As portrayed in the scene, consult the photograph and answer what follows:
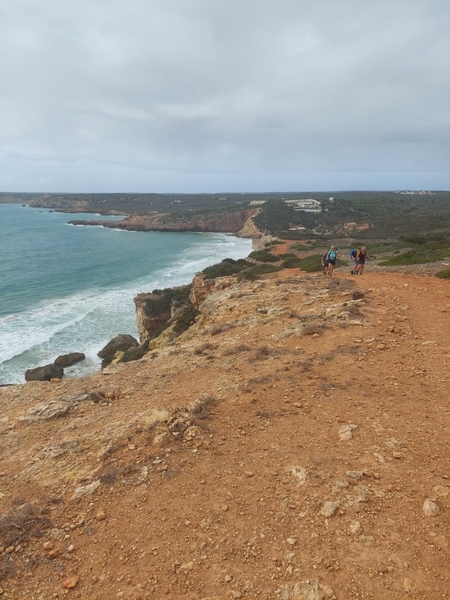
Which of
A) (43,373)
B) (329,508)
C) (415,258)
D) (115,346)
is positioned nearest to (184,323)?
(115,346)

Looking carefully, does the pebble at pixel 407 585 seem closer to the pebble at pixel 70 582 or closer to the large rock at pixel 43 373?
the pebble at pixel 70 582

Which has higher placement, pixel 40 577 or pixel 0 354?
pixel 40 577

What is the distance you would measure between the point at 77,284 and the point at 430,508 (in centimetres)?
4372

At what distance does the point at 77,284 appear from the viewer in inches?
1693

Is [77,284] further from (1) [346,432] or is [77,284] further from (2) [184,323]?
(1) [346,432]

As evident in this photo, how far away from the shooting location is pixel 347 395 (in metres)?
7.12

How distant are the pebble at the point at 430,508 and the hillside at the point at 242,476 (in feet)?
0.11

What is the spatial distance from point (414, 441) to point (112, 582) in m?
4.60

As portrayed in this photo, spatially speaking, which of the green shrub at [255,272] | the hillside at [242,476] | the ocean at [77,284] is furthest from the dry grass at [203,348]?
the ocean at [77,284]

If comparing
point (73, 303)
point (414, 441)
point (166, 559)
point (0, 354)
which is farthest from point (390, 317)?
point (73, 303)

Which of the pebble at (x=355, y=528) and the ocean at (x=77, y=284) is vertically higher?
the pebble at (x=355, y=528)

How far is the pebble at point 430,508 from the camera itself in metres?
4.32

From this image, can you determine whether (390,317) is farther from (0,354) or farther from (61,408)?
(0,354)

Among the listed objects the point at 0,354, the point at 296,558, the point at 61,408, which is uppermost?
the point at 296,558
